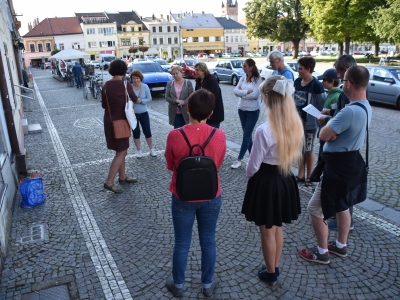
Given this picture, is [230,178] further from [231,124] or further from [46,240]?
[231,124]

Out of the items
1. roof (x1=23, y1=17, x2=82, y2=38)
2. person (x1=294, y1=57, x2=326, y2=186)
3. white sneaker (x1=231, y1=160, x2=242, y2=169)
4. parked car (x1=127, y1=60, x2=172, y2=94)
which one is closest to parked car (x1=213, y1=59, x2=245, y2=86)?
parked car (x1=127, y1=60, x2=172, y2=94)

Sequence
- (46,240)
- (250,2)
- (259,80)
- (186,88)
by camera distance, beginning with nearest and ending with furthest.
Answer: (46,240), (259,80), (186,88), (250,2)

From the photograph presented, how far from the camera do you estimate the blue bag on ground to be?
4802mm

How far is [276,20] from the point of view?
44.4 meters

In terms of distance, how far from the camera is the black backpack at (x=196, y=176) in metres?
2.52

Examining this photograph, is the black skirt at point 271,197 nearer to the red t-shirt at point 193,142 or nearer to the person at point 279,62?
the red t-shirt at point 193,142

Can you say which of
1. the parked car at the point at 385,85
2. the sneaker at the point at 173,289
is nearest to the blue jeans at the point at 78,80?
the parked car at the point at 385,85

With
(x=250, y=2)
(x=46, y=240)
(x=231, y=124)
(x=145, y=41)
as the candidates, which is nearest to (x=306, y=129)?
(x=46, y=240)

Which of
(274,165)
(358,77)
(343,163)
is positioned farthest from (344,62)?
(274,165)

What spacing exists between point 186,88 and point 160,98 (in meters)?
10.2

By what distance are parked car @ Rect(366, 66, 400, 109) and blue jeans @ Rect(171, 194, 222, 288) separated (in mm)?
10940

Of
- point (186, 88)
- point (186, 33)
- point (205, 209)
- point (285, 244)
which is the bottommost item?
point (285, 244)

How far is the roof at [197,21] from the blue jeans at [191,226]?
9137 cm

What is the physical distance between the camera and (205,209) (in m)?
2.70
